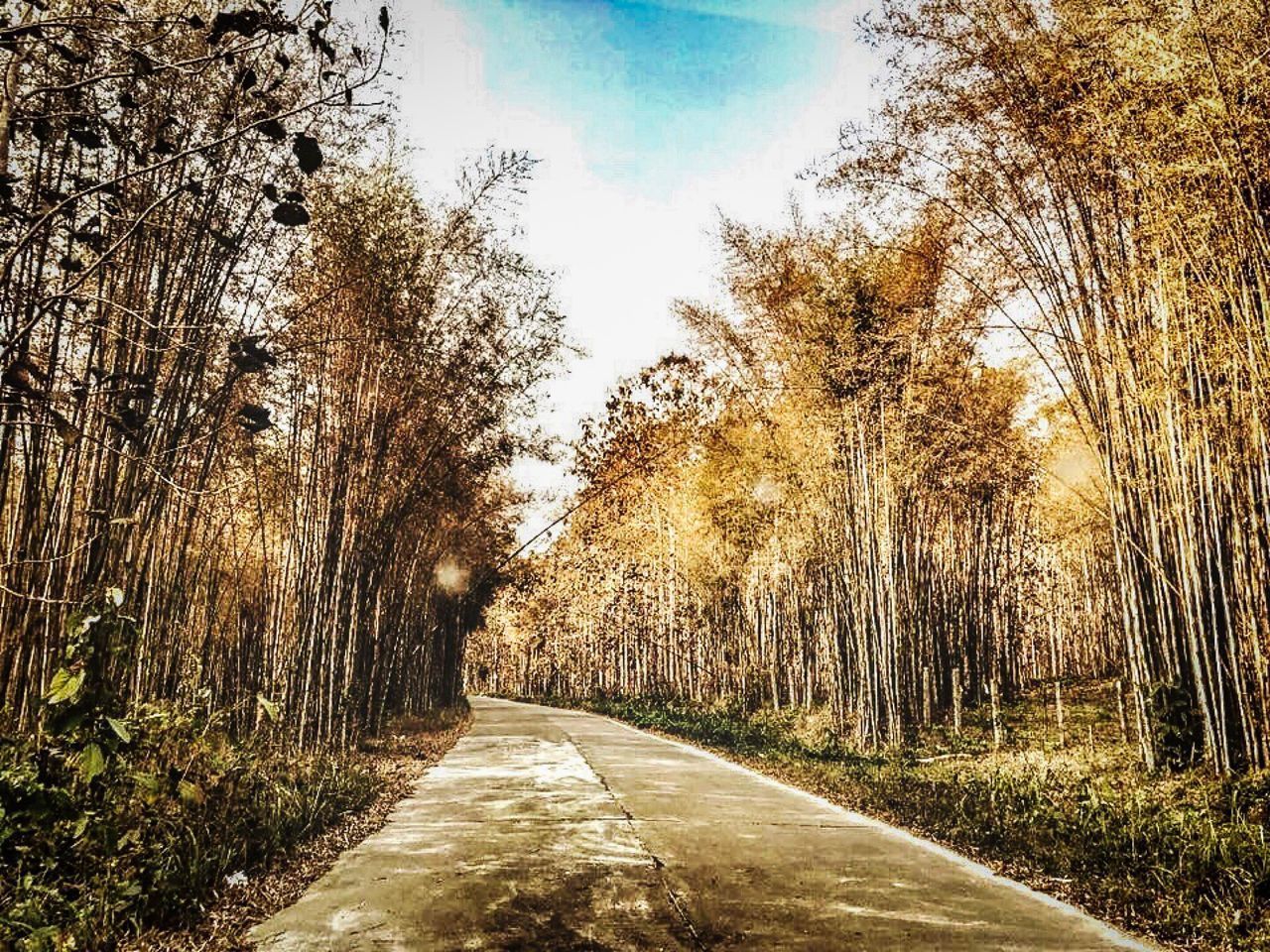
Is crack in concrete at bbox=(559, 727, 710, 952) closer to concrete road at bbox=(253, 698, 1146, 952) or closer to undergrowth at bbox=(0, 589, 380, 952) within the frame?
concrete road at bbox=(253, 698, 1146, 952)

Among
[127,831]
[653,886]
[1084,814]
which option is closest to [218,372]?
[127,831]

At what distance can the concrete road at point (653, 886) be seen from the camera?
254cm

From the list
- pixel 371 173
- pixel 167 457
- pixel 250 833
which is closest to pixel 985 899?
pixel 250 833

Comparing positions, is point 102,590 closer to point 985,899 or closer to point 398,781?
point 985,899

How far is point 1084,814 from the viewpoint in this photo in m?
3.89

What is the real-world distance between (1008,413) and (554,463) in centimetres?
590

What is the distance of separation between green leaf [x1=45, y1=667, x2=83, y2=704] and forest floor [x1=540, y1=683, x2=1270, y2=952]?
11.4ft

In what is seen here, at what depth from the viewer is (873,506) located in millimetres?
7125

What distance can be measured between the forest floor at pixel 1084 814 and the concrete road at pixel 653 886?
0.25 meters

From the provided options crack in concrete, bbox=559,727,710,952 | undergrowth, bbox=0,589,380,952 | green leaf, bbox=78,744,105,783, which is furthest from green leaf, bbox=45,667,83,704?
crack in concrete, bbox=559,727,710,952

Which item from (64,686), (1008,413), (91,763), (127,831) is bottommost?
(127,831)

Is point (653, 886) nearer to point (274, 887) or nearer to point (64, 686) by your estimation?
point (274, 887)

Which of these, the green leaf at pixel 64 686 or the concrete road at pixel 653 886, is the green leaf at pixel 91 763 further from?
the concrete road at pixel 653 886

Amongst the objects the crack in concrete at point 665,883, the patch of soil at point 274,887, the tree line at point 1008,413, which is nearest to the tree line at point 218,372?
the patch of soil at point 274,887
